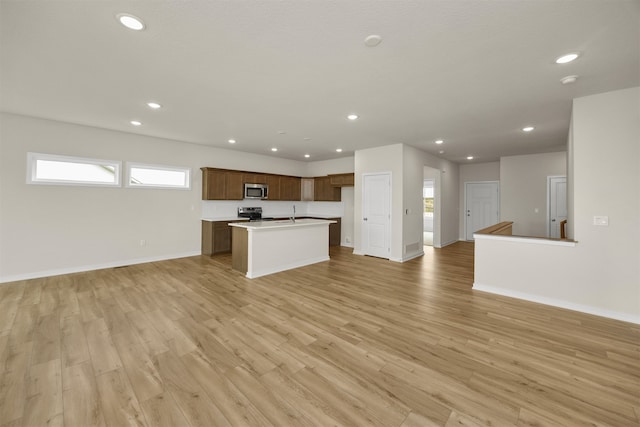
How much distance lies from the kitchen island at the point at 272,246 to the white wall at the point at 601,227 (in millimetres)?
3822

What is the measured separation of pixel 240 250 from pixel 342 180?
3773 mm

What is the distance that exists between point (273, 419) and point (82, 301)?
11.3 feet

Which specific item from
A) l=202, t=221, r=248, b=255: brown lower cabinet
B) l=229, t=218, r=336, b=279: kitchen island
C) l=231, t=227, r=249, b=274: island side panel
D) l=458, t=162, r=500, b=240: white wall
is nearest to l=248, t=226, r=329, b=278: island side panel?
l=229, t=218, r=336, b=279: kitchen island

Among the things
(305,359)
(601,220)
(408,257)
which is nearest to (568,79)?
(601,220)

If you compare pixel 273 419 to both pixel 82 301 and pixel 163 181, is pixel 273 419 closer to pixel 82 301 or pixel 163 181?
pixel 82 301

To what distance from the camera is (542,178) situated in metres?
6.69

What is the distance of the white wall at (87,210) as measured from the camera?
418 centimetres

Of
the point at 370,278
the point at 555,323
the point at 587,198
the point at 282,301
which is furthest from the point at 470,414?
the point at 587,198

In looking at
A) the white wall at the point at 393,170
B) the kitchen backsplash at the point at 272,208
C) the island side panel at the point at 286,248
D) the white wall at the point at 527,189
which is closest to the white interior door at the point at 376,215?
the white wall at the point at 393,170

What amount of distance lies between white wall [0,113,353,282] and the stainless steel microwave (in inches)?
43.8

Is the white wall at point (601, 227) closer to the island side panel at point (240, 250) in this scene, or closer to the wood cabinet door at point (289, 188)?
the island side panel at point (240, 250)

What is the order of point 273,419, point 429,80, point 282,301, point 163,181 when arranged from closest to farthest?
point 273,419 → point 429,80 → point 282,301 → point 163,181

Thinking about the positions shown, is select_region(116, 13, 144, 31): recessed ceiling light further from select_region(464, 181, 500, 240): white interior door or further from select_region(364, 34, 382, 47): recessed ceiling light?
select_region(464, 181, 500, 240): white interior door

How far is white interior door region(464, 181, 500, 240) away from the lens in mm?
8117
